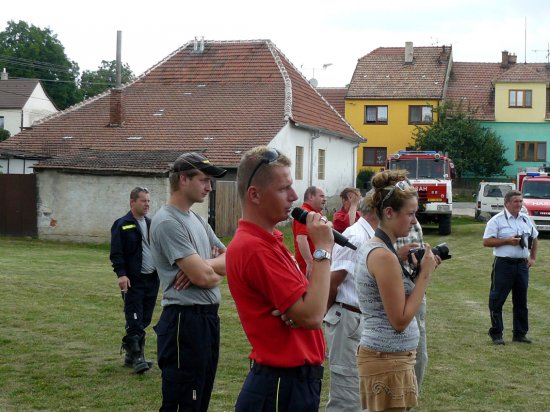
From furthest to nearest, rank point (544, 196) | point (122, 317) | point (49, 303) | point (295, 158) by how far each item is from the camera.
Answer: point (295, 158)
point (544, 196)
point (49, 303)
point (122, 317)

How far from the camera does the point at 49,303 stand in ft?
46.3

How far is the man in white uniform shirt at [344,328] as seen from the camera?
21.0 ft

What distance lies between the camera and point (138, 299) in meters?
9.16

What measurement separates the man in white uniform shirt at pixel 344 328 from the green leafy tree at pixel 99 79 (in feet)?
264

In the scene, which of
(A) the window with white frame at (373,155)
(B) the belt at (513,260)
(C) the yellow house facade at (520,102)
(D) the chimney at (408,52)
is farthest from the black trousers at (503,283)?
(D) the chimney at (408,52)

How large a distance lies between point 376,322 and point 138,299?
4.72 metres

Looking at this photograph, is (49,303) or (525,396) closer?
(525,396)

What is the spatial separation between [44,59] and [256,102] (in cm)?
5605

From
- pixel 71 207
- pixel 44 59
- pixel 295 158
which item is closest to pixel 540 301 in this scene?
pixel 71 207

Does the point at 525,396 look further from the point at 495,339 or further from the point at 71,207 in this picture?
the point at 71,207

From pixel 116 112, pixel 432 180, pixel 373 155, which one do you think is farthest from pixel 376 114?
pixel 432 180

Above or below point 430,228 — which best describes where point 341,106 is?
above

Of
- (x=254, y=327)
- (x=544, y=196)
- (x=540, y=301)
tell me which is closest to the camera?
(x=254, y=327)

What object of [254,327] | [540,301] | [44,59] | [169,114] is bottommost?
[540,301]
